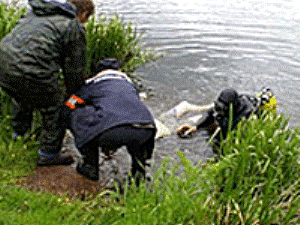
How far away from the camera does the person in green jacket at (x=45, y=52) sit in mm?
3820

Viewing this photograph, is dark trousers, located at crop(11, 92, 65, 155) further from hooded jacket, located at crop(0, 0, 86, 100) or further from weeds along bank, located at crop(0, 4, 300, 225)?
weeds along bank, located at crop(0, 4, 300, 225)

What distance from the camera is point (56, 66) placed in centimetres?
398

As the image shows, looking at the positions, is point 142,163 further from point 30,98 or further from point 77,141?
point 30,98

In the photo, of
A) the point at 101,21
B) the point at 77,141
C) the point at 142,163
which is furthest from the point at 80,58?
the point at 101,21

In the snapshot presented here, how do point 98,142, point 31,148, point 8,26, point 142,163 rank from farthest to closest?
1. point 8,26
2. point 31,148
3. point 142,163
4. point 98,142

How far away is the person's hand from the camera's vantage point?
5.93 meters

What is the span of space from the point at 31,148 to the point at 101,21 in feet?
11.8

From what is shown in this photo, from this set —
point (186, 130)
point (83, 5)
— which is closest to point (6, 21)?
point (83, 5)

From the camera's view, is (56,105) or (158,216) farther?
(56,105)

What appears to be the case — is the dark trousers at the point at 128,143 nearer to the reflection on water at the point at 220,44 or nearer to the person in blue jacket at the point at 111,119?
the person in blue jacket at the point at 111,119

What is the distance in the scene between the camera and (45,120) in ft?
14.0

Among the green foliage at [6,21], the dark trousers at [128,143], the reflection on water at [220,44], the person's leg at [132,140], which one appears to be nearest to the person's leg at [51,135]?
the dark trousers at [128,143]

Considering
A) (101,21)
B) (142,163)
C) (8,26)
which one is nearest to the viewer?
(142,163)

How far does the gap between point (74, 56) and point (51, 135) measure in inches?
37.6
